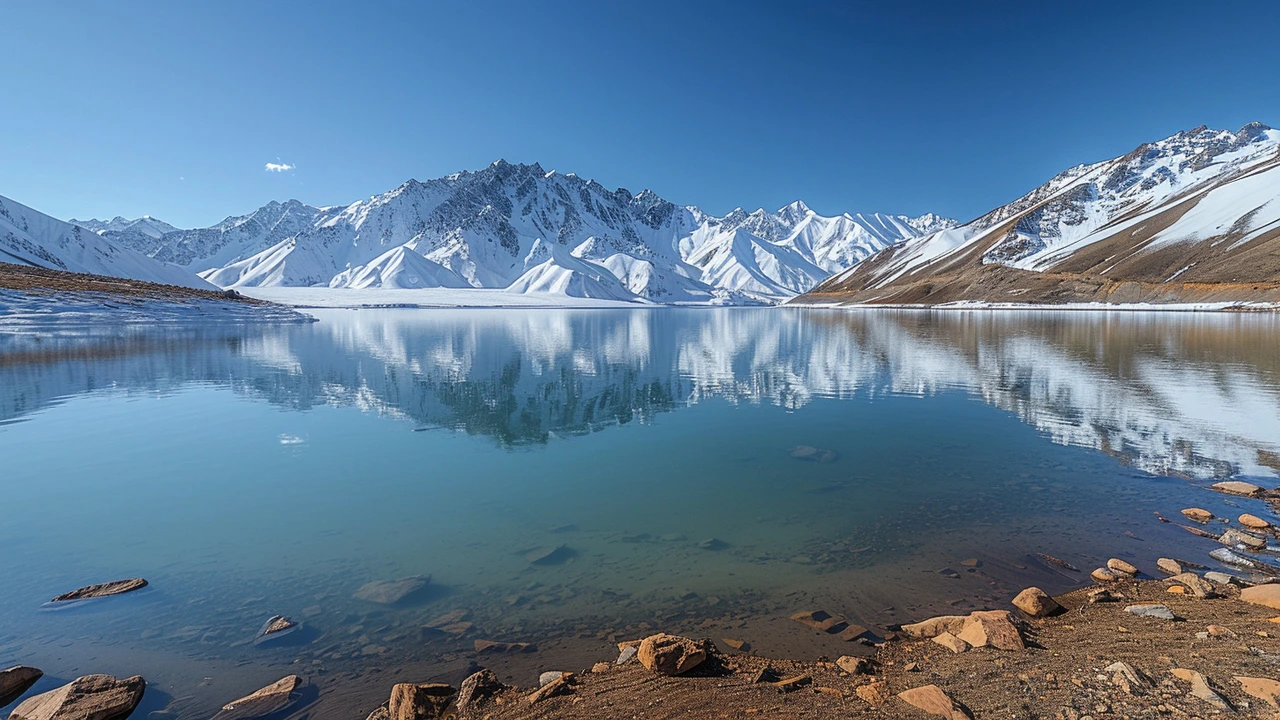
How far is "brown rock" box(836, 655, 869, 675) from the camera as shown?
262 inches

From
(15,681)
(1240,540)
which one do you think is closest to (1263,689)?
(1240,540)

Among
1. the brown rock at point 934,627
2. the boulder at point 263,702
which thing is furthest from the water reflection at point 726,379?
the boulder at point 263,702

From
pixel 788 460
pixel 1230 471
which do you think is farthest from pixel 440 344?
pixel 1230 471

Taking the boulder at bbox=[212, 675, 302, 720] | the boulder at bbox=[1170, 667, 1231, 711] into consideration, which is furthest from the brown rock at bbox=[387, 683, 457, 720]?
the boulder at bbox=[1170, 667, 1231, 711]

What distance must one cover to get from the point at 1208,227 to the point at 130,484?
183863mm

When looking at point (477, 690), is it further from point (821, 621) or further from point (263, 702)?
point (821, 621)

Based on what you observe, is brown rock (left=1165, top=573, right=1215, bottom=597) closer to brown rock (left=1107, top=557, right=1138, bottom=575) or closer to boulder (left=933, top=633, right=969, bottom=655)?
brown rock (left=1107, top=557, right=1138, bottom=575)

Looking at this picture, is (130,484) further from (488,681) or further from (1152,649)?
(1152,649)

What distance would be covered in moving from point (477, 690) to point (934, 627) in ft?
19.1

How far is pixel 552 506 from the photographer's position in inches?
499

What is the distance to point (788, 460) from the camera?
52.2 ft

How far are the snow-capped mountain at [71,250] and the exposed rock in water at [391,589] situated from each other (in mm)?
189134

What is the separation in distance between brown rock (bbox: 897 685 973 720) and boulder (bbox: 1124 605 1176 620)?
3853 millimetres

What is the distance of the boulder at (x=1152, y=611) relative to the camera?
741cm
